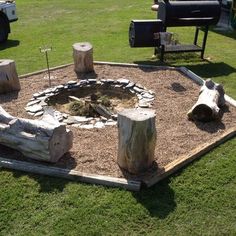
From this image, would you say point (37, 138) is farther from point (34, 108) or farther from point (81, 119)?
point (34, 108)

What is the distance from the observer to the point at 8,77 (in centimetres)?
800

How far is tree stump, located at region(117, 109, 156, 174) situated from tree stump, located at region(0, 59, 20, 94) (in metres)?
3.88

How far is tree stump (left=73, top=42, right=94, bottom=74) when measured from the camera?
9.01m

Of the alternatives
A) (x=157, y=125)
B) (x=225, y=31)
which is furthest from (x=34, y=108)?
(x=225, y=31)

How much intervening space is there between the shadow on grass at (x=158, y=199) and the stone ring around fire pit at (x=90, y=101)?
6.44 feet

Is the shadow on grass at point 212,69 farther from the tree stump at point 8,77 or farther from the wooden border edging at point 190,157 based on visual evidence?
the tree stump at point 8,77

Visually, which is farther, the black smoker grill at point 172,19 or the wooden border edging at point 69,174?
the black smoker grill at point 172,19

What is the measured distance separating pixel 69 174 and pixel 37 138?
27.7 inches

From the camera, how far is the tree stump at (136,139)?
16.1 feet

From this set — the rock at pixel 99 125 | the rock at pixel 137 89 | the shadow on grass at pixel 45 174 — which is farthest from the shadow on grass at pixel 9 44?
the shadow on grass at pixel 45 174

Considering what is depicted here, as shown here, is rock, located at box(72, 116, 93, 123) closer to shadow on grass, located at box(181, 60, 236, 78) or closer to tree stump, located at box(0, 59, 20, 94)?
tree stump, located at box(0, 59, 20, 94)

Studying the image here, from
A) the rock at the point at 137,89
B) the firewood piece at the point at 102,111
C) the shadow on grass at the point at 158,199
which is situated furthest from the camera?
the rock at the point at 137,89

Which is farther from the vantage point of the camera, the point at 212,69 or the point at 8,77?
the point at 212,69

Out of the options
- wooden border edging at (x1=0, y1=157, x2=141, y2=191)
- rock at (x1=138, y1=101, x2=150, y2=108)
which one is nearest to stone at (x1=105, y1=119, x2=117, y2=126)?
rock at (x1=138, y1=101, x2=150, y2=108)
